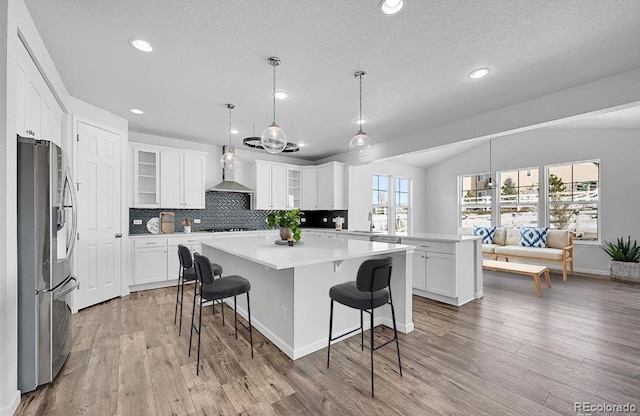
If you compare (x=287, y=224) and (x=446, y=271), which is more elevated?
(x=287, y=224)

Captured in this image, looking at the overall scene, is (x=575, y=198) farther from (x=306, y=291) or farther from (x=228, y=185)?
(x=228, y=185)

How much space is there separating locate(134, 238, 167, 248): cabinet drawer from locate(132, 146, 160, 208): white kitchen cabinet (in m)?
0.60

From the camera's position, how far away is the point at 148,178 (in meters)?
4.75

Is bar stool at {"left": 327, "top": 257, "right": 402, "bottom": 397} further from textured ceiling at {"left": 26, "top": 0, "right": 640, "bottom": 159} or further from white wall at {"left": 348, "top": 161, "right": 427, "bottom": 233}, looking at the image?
white wall at {"left": 348, "top": 161, "right": 427, "bottom": 233}

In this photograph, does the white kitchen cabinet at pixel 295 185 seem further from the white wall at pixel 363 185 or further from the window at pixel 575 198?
the window at pixel 575 198

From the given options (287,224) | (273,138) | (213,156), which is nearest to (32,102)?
(273,138)

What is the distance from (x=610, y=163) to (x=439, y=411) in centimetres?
651

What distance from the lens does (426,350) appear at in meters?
2.49

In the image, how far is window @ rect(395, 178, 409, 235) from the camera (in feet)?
25.2

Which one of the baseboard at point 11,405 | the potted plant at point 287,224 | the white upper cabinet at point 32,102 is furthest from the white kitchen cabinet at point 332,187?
the baseboard at point 11,405

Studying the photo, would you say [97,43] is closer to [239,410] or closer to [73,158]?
[73,158]

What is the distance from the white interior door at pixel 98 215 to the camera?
137 inches

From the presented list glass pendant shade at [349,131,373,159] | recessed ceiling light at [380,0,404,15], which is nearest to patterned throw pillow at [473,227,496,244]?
glass pendant shade at [349,131,373,159]

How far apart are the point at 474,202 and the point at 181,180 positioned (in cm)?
721
